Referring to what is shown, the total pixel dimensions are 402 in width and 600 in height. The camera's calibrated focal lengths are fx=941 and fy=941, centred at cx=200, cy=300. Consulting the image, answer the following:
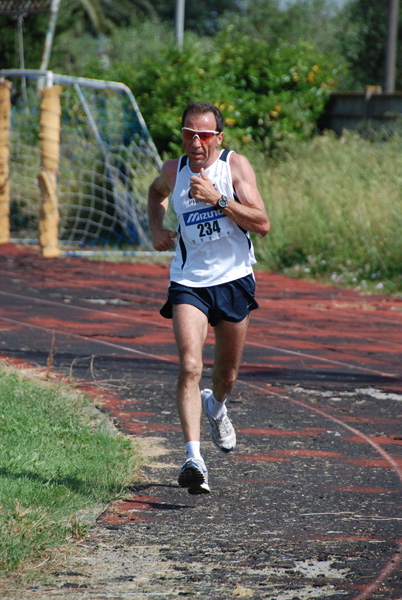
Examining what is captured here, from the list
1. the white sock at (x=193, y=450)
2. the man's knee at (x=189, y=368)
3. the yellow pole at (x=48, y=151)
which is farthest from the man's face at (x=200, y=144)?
the yellow pole at (x=48, y=151)

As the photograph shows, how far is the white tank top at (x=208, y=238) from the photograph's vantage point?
492cm

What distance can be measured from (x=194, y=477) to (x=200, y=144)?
1710 mm

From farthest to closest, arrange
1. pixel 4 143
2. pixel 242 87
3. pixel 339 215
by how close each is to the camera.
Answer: pixel 242 87
pixel 4 143
pixel 339 215

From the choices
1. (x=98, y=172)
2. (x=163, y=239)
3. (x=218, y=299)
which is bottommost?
(x=98, y=172)

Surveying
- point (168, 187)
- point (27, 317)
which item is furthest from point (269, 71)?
point (168, 187)

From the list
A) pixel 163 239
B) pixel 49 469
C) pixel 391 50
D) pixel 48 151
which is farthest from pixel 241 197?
pixel 391 50

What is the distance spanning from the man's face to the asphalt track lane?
167cm

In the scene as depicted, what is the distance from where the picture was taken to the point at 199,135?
4914 mm

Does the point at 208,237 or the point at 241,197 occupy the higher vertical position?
the point at 241,197

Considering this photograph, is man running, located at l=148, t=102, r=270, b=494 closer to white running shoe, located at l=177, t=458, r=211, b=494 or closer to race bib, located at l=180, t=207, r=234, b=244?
race bib, located at l=180, t=207, r=234, b=244

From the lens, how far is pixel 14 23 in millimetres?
29141

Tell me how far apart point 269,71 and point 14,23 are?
12.7 metres

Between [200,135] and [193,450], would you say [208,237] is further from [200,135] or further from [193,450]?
[193,450]

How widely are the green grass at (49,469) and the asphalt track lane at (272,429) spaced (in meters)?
0.16
